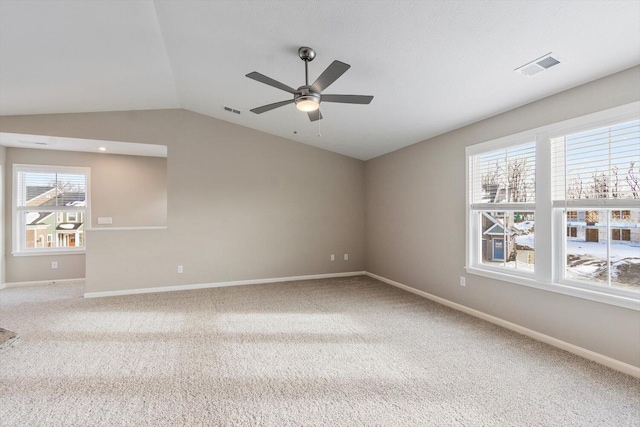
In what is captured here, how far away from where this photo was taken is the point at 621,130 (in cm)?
253

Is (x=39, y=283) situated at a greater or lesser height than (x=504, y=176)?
lesser

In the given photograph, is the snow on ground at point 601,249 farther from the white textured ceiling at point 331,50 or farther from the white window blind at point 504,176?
the white textured ceiling at point 331,50

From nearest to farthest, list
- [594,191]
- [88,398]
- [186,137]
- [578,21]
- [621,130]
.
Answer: [578,21] < [88,398] < [621,130] < [594,191] < [186,137]

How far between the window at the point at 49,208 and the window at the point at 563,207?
6888mm

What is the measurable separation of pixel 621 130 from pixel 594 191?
54 cm

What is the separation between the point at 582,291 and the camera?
9.00ft

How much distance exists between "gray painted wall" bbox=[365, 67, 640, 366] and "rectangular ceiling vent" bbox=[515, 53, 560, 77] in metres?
0.53

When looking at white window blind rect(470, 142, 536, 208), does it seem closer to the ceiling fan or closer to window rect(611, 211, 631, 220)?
window rect(611, 211, 631, 220)

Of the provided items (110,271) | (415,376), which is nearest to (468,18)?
(415,376)

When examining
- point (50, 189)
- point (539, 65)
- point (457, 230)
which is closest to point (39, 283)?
point (50, 189)

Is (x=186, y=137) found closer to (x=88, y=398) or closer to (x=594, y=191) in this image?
(x=88, y=398)

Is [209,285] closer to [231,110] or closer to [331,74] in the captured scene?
[231,110]

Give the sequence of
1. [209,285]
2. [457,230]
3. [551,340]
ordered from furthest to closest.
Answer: [209,285], [457,230], [551,340]

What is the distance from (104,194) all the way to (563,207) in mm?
7215
